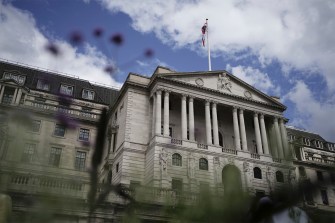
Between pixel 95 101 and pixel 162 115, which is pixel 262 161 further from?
pixel 95 101

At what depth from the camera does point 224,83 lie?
5334 cm

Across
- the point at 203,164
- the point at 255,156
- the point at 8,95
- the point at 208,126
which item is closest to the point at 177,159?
the point at 203,164

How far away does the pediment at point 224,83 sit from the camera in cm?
5075

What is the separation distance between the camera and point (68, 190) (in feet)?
17.2

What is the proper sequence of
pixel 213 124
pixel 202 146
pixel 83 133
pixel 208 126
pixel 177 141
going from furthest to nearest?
pixel 83 133 → pixel 213 124 → pixel 208 126 → pixel 202 146 → pixel 177 141

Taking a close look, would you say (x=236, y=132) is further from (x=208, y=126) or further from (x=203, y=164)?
(x=203, y=164)

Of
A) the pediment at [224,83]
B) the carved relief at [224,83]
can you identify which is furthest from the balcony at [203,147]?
the carved relief at [224,83]

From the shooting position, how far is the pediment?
50.8m

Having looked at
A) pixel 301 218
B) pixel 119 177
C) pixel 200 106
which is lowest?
pixel 301 218

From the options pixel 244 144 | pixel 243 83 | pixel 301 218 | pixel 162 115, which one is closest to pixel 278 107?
pixel 243 83

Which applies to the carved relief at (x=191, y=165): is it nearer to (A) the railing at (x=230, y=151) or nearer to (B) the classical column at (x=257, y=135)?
(A) the railing at (x=230, y=151)

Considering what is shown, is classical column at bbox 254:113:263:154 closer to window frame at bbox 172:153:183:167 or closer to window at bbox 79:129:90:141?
window frame at bbox 172:153:183:167

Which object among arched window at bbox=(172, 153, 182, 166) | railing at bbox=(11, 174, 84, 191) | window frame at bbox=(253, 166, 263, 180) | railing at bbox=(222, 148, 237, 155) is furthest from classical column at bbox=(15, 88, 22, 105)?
railing at bbox=(11, 174, 84, 191)

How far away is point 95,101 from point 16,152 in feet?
184
